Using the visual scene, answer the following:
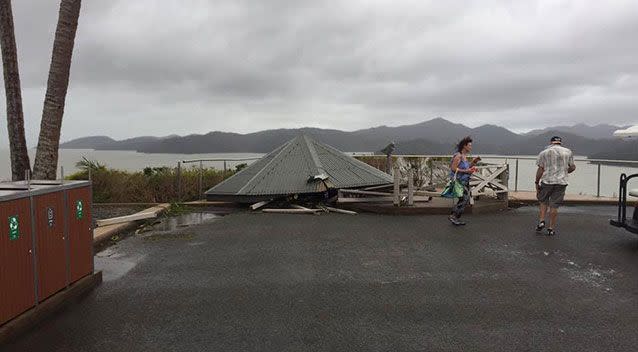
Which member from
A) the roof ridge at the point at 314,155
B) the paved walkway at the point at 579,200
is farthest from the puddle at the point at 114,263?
the paved walkway at the point at 579,200

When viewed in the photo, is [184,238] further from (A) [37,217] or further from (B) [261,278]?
(A) [37,217]

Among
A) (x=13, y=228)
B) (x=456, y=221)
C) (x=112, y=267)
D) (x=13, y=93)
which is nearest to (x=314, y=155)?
(x=456, y=221)

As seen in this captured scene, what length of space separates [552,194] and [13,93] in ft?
37.4

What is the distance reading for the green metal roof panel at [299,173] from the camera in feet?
41.5

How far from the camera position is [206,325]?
4570 mm

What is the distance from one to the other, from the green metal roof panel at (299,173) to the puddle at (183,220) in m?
0.93

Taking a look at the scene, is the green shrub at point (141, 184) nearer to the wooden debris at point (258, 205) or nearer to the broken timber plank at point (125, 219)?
the wooden debris at point (258, 205)

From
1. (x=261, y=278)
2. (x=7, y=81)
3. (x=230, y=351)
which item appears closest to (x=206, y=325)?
(x=230, y=351)

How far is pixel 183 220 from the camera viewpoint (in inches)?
444

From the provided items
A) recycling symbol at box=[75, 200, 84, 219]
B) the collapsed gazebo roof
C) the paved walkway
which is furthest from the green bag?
recycling symbol at box=[75, 200, 84, 219]

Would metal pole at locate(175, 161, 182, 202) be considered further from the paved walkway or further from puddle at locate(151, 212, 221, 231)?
the paved walkway

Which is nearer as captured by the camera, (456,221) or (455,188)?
(455,188)

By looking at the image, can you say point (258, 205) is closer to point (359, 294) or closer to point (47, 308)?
point (359, 294)

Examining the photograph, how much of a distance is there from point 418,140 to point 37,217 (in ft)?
89.6
